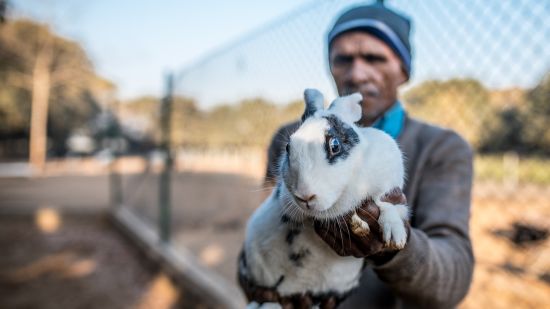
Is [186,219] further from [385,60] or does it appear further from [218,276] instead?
[385,60]

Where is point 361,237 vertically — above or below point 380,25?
below

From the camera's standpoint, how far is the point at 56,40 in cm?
2253

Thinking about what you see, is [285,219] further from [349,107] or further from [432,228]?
[432,228]

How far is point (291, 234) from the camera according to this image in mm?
1187

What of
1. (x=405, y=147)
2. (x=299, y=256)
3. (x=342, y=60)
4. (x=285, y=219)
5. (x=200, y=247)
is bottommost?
(x=200, y=247)

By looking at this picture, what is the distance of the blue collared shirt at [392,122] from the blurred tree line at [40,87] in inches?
880

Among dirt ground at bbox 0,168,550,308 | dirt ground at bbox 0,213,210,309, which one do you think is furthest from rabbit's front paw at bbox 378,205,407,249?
dirt ground at bbox 0,213,210,309

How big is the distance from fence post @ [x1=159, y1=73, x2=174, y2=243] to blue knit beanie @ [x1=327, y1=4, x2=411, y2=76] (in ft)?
17.0

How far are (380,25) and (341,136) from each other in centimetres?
77

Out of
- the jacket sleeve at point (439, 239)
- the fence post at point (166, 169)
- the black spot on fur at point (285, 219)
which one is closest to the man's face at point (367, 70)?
the jacket sleeve at point (439, 239)

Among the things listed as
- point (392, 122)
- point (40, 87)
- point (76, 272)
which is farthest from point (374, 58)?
point (40, 87)

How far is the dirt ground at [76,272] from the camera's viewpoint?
189 inches

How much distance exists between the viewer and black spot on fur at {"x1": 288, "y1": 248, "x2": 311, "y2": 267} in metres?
1.17

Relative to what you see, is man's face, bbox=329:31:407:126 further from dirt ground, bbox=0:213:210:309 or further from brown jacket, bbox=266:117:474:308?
dirt ground, bbox=0:213:210:309
